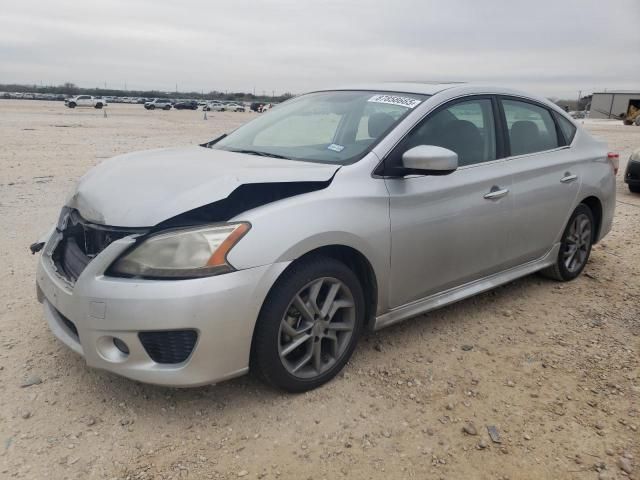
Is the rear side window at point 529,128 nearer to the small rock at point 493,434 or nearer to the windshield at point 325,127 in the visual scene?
the windshield at point 325,127

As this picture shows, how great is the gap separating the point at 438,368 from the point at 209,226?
165cm

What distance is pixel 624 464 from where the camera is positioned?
94.6 inches

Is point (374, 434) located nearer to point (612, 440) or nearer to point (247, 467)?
point (247, 467)

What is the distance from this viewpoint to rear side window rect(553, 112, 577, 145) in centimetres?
446

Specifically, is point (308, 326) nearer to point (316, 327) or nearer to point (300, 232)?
point (316, 327)

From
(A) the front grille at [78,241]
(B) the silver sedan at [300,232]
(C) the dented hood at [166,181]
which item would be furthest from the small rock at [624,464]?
(A) the front grille at [78,241]

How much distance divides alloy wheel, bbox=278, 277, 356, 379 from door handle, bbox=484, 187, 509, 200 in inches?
50.1

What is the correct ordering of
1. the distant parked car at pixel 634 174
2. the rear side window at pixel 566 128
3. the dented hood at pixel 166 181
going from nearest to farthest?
the dented hood at pixel 166 181 → the rear side window at pixel 566 128 → the distant parked car at pixel 634 174

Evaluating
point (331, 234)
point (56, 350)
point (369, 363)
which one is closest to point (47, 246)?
point (56, 350)

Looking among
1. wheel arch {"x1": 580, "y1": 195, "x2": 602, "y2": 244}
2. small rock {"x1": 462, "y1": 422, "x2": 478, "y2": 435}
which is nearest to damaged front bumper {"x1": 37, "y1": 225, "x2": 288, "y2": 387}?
small rock {"x1": 462, "y1": 422, "x2": 478, "y2": 435}

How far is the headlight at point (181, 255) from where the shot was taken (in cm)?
240

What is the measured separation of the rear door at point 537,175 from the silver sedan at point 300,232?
0.05ft

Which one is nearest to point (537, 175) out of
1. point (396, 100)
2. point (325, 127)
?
point (396, 100)

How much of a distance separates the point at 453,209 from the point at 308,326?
1.23 m
